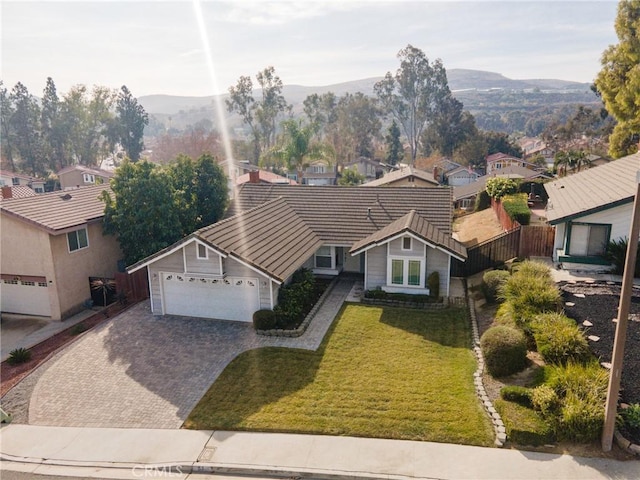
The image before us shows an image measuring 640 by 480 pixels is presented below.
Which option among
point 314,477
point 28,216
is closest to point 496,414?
point 314,477

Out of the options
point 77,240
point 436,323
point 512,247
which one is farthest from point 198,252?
point 512,247

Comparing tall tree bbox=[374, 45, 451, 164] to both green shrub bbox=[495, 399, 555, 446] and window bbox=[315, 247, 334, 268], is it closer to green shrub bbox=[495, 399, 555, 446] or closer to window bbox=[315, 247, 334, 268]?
window bbox=[315, 247, 334, 268]

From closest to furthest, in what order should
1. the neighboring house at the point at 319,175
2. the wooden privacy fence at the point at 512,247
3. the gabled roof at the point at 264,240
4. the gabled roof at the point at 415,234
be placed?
the gabled roof at the point at 264,240, the gabled roof at the point at 415,234, the wooden privacy fence at the point at 512,247, the neighboring house at the point at 319,175

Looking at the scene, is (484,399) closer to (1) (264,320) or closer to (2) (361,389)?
(2) (361,389)

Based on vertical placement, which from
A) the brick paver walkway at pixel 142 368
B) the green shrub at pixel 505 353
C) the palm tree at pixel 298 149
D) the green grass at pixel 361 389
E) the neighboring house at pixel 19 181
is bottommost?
the brick paver walkway at pixel 142 368

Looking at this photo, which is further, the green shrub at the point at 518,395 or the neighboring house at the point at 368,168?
the neighboring house at the point at 368,168

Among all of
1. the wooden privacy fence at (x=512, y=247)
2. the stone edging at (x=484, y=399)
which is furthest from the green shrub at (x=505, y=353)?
the wooden privacy fence at (x=512, y=247)

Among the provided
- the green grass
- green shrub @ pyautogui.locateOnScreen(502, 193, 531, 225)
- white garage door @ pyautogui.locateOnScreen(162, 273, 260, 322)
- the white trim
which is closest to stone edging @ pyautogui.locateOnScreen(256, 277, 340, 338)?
the green grass

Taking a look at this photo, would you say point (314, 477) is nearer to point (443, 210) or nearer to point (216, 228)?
point (216, 228)

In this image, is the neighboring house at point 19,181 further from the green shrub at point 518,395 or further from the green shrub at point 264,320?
the green shrub at point 518,395
